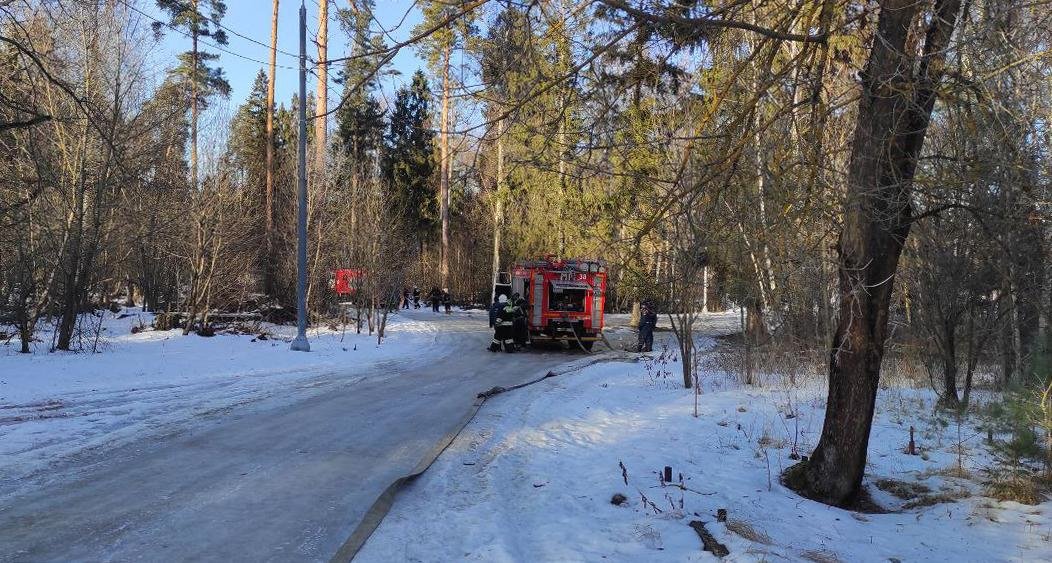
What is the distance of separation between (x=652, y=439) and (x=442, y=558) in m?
4.59

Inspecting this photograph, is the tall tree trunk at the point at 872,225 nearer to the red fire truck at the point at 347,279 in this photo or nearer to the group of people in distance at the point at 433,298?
the red fire truck at the point at 347,279

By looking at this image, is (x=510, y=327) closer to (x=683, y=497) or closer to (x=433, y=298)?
(x=683, y=497)

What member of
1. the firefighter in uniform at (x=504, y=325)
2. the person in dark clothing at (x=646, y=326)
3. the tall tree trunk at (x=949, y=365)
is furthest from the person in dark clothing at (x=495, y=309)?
the tall tree trunk at (x=949, y=365)

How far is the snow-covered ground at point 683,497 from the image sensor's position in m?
4.79

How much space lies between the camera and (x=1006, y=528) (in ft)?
17.6

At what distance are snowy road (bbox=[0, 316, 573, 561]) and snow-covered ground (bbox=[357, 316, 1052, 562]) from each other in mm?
574

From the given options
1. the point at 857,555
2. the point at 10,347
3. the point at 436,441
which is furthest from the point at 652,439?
the point at 10,347

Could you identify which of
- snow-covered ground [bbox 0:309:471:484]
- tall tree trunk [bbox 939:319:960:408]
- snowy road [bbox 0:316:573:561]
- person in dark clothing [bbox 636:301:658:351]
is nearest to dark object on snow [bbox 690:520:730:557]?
snowy road [bbox 0:316:573:561]

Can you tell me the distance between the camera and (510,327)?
20391 mm

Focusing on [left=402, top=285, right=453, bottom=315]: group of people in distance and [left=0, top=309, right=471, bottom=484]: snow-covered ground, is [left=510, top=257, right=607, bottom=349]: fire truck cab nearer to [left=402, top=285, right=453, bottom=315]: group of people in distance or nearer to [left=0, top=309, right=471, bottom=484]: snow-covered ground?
[left=0, top=309, right=471, bottom=484]: snow-covered ground

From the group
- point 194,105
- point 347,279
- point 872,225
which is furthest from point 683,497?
point 194,105

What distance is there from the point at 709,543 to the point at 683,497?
1.25 m

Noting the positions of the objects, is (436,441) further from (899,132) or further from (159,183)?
(159,183)

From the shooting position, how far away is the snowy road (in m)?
4.53
